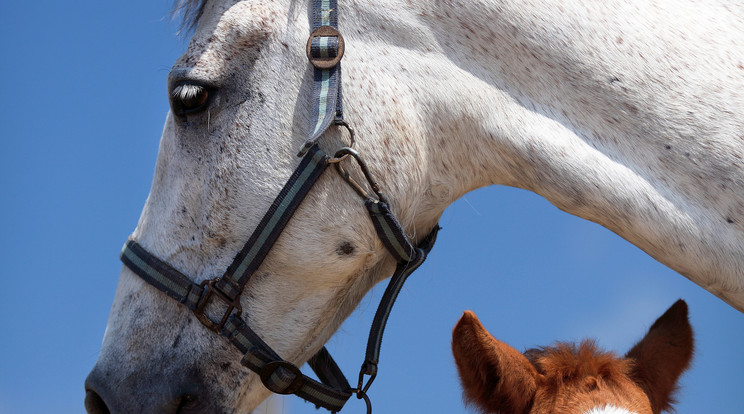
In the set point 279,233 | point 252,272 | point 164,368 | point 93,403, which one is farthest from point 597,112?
point 93,403

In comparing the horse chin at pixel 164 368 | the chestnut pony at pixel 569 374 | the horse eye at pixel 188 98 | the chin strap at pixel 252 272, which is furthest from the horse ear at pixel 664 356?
the horse eye at pixel 188 98

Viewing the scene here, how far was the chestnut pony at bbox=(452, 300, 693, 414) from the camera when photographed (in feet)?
5.53

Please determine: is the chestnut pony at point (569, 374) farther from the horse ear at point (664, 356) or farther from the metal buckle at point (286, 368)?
the metal buckle at point (286, 368)

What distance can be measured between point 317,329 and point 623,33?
117cm

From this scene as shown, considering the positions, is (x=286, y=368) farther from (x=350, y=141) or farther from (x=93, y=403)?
(x=350, y=141)

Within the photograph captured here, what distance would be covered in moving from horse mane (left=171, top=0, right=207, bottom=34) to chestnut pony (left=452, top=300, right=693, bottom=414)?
1.25 metres

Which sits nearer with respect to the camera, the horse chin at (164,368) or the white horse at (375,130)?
the white horse at (375,130)

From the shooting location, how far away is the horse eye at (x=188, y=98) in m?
1.87

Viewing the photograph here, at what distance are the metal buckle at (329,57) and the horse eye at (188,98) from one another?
A: 0.31 meters

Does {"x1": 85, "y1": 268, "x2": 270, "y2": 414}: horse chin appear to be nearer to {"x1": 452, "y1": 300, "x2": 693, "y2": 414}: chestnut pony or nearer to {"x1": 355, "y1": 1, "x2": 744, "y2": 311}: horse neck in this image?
{"x1": 452, "y1": 300, "x2": 693, "y2": 414}: chestnut pony

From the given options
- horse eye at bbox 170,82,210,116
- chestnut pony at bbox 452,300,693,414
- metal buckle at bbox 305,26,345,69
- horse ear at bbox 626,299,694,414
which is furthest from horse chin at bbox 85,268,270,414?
horse ear at bbox 626,299,694,414

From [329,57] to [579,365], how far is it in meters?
1.05

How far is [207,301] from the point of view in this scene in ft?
6.02

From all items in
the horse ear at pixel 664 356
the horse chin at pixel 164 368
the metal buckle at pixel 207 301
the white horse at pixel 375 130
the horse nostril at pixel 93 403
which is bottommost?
the horse ear at pixel 664 356
